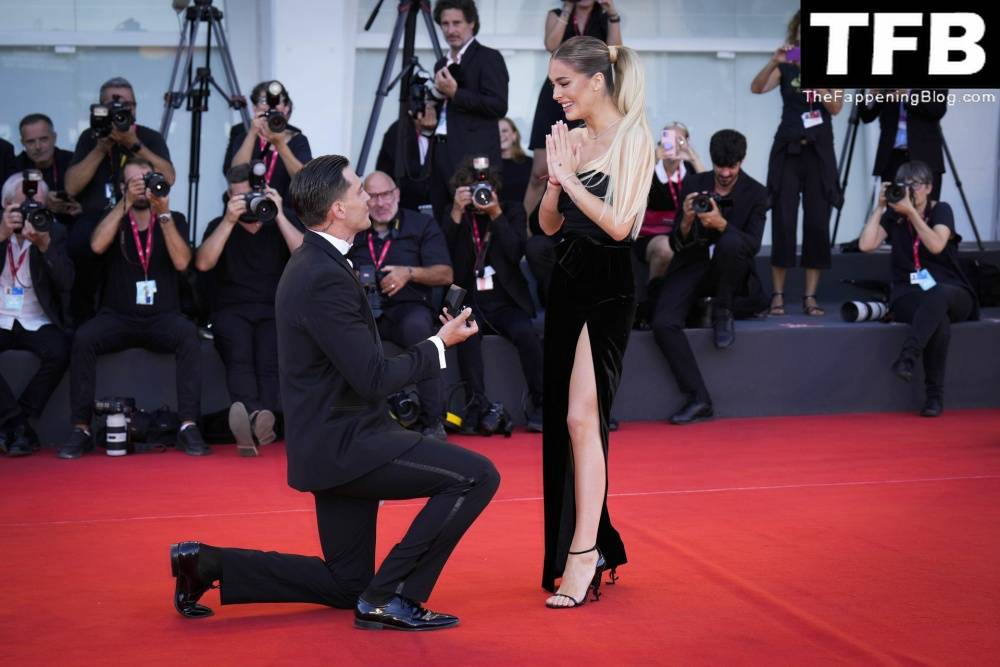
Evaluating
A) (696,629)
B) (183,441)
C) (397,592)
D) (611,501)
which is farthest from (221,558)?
(183,441)

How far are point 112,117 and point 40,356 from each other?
4.23 ft

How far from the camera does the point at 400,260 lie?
22.8 ft

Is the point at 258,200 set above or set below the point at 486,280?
above

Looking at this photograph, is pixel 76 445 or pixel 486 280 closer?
pixel 76 445

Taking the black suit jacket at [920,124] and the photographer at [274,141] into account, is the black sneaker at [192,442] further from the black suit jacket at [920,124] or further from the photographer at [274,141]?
the black suit jacket at [920,124]

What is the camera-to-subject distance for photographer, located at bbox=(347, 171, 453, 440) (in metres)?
6.75

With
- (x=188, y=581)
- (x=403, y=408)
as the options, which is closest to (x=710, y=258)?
(x=403, y=408)

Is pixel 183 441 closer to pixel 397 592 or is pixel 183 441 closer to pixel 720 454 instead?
pixel 720 454

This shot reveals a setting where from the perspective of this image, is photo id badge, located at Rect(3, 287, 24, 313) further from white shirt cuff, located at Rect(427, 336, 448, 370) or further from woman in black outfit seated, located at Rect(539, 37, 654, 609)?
white shirt cuff, located at Rect(427, 336, 448, 370)

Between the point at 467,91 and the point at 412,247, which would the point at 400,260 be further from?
the point at 467,91

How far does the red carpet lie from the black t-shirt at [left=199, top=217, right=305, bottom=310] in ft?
2.87

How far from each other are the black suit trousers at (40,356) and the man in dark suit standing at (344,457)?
322 cm

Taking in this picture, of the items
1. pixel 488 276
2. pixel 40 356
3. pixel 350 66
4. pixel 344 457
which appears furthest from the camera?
pixel 350 66

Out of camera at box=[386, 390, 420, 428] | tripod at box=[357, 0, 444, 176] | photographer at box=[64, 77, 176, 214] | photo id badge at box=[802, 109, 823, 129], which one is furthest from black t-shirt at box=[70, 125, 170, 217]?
photo id badge at box=[802, 109, 823, 129]
